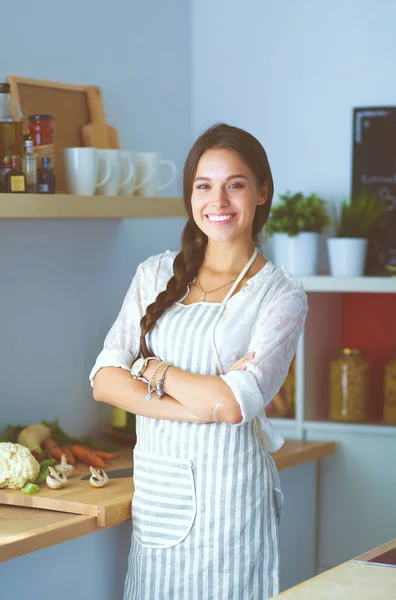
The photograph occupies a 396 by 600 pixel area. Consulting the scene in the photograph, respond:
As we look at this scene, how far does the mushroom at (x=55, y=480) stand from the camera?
2.52m

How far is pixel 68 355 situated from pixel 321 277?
0.85m

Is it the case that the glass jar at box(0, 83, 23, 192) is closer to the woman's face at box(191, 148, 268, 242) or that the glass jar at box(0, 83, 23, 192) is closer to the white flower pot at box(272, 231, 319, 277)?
the woman's face at box(191, 148, 268, 242)

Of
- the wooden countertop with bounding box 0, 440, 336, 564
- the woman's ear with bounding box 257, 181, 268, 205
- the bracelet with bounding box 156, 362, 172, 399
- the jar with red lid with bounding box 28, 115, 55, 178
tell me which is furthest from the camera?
the jar with red lid with bounding box 28, 115, 55, 178

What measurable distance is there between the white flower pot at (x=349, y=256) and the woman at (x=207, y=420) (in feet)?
3.07

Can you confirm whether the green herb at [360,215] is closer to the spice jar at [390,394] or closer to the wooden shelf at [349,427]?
the spice jar at [390,394]

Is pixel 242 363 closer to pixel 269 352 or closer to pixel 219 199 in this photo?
pixel 269 352

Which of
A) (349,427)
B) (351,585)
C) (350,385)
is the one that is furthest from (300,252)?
(351,585)

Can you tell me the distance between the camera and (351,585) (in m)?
1.75

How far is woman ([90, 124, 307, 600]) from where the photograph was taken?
2307 millimetres

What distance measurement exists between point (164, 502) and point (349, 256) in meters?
1.27

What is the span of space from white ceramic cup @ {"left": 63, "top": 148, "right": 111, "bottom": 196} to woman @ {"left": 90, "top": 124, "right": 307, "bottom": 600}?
0.45 m

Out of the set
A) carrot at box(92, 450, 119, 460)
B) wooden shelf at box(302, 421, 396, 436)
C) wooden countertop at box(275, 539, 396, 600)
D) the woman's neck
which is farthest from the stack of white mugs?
wooden countertop at box(275, 539, 396, 600)

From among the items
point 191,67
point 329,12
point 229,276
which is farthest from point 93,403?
point 329,12

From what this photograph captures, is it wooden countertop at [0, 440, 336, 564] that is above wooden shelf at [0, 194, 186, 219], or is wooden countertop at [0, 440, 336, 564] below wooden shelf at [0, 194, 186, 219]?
below
